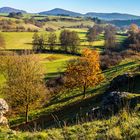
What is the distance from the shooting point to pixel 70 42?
162 metres

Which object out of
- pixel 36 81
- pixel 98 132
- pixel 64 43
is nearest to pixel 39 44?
pixel 64 43

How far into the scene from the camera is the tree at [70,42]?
161 m

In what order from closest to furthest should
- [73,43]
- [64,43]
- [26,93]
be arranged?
1. [26,93]
2. [73,43]
3. [64,43]

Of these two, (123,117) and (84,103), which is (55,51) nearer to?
(84,103)

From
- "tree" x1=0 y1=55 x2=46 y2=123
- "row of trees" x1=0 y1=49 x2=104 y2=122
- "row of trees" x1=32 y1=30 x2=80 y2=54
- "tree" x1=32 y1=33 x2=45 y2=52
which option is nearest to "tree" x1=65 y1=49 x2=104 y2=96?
"row of trees" x1=0 y1=49 x2=104 y2=122

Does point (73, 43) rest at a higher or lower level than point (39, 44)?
higher

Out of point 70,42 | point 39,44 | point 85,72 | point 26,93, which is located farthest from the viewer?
point 39,44

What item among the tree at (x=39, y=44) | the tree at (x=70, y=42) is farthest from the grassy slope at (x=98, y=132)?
the tree at (x=39, y=44)

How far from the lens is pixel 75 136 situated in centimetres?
1203

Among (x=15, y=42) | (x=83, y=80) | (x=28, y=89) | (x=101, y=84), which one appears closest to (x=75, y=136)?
(x=28, y=89)

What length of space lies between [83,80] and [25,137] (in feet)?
142

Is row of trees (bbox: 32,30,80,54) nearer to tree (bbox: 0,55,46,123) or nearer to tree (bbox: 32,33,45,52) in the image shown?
tree (bbox: 32,33,45,52)

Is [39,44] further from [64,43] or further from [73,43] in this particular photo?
[73,43]

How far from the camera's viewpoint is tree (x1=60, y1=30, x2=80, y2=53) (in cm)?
16062
